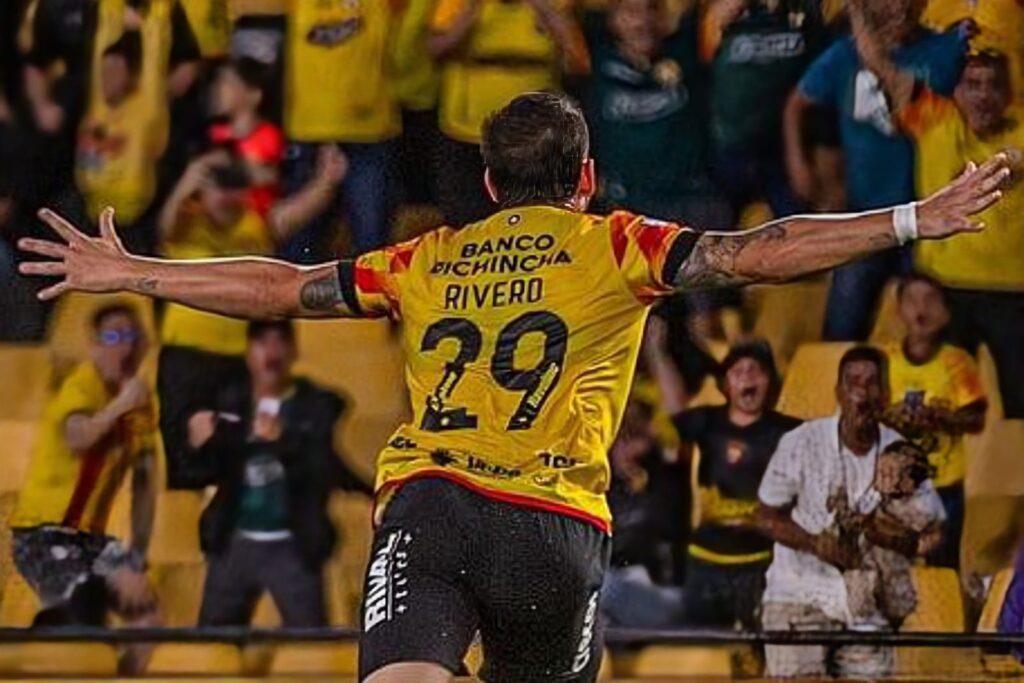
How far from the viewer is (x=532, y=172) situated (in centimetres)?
467

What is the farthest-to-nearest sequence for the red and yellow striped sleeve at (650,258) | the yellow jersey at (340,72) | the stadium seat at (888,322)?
the yellow jersey at (340,72), the stadium seat at (888,322), the red and yellow striped sleeve at (650,258)

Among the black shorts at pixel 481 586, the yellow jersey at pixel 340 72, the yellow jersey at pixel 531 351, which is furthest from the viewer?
the yellow jersey at pixel 340 72

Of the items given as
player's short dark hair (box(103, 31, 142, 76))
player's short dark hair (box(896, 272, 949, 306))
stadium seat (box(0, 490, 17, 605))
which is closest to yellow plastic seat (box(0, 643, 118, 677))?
stadium seat (box(0, 490, 17, 605))

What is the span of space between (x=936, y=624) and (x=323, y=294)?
391cm

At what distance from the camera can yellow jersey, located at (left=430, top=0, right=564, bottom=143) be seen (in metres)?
8.29

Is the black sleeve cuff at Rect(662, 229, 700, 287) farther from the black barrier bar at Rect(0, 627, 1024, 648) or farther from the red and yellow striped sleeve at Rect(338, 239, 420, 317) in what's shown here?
the black barrier bar at Rect(0, 627, 1024, 648)

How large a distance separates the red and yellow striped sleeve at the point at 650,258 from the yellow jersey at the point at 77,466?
4.07m

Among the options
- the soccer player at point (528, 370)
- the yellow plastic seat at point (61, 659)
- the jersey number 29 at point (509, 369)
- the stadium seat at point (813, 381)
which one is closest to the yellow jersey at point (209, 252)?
the yellow plastic seat at point (61, 659)

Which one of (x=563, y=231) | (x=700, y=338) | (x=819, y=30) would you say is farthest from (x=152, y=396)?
(x=563, y=231)

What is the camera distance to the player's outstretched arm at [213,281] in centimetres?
495

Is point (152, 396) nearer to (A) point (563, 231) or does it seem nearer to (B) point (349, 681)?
(B) point (349, 681)

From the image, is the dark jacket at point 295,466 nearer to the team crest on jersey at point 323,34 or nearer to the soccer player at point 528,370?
the team crest on jersey at point 323,34

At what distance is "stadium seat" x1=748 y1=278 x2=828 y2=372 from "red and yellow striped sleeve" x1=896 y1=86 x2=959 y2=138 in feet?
2.01

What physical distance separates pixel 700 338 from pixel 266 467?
158 cm
